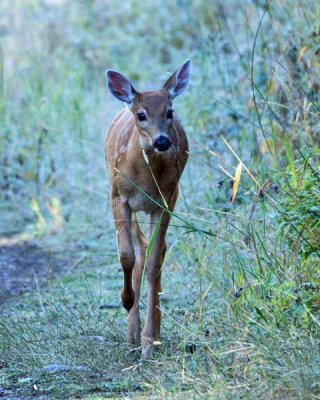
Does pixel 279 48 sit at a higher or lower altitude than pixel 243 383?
higher

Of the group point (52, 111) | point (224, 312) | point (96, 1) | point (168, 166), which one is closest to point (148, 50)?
point (96, 1)

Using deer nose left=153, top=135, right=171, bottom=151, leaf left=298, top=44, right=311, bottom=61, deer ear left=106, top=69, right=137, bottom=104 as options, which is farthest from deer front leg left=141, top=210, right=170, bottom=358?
leaf left=298, top=44, right=311, bottom=61

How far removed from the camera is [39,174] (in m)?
11.8

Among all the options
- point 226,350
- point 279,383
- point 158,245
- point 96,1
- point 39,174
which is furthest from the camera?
point 96,1

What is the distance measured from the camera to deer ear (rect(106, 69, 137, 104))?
685 cm

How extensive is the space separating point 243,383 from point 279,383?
0.24 metres

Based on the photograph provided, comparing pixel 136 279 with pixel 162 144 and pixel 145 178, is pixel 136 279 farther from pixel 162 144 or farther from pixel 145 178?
pixel 162 144

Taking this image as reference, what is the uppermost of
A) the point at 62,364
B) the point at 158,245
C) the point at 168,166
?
the point at 168,166

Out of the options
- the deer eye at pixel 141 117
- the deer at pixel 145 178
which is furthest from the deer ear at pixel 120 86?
A: the deer eye at pixel 141 117

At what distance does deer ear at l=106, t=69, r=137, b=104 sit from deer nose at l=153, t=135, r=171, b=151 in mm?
558

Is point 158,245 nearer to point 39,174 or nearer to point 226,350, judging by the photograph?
point 226,350

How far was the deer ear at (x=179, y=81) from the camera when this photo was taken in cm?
Result: 697

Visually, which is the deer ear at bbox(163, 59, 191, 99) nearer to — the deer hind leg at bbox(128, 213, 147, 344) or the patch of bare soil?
the deer hind leg at bbox(128, 213, 147, 344)

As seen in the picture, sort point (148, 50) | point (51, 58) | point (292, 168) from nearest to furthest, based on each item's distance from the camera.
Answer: point (292, 168) < point (51, 58) < point (148, 50)
